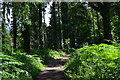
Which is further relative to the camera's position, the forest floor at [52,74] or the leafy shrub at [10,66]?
the forest floor at [52,74]

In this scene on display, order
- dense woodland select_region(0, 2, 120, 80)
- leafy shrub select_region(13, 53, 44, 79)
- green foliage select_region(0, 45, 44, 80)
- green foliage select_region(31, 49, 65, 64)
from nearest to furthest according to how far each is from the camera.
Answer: green foliage select_region(0, 45, 44, 80) < dense woodland select_region(0, 2, 120, 80) < leafy shrub select_region(13, 53, 44, 79) < green foliage select_region(31, 49, 65, 64)

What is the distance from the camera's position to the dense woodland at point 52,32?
26.4 feet

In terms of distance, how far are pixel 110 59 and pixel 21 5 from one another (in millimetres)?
6033

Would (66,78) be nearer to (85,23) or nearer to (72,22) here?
(85,23)

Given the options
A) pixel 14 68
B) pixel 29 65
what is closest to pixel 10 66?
pixel 14 68

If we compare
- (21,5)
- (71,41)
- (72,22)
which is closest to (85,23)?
(72,22)

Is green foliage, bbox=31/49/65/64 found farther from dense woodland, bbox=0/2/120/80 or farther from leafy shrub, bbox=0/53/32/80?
leafy shrub, bbox=0/53/32/80

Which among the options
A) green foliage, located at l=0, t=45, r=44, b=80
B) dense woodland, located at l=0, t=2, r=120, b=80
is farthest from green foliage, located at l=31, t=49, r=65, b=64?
green foliage, located at l=0, t=45, r=44, b=80

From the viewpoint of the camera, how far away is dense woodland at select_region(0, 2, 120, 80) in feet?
26.4

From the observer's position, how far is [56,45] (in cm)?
3844

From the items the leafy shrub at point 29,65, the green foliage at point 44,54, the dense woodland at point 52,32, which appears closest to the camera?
the dense woodland at point 52,32

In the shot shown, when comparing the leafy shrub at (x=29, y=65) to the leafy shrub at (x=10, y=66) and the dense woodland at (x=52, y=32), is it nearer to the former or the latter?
the dense woodland at (x=52, y=32)

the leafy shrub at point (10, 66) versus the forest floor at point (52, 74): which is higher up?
the leafy shrub at point (10, 66)

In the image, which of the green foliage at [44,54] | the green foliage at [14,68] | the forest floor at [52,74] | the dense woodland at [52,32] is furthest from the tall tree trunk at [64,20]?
the green foliage at [14,68]
